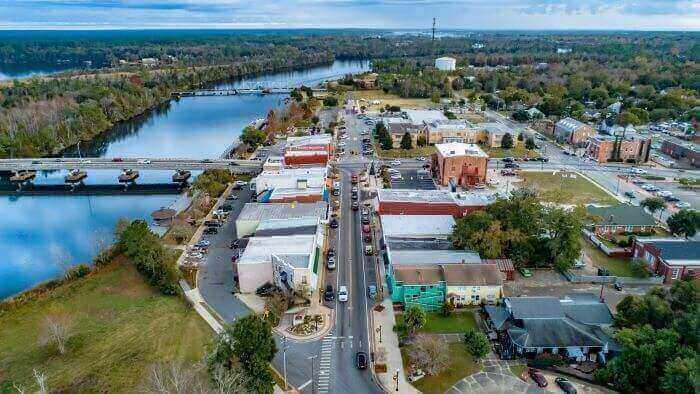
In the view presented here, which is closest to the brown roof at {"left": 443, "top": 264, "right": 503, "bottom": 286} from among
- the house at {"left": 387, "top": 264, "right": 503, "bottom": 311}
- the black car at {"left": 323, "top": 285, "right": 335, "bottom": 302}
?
the house at {"left": 387, "top": 264, "right": 503, "bottom": 311}

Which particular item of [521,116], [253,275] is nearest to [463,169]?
[253,275]

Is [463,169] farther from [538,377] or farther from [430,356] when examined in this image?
[430,356]

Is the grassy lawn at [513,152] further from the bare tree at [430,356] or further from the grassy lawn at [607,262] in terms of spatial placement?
the bare tree at [430,356]

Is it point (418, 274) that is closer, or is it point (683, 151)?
point (418, 274)

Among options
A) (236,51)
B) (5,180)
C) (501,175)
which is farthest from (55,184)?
(236,51)

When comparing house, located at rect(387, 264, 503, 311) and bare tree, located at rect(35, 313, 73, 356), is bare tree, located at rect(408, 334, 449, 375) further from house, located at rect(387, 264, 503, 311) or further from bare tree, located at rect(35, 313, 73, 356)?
bare tree, located at rect(35, 313, 73, 356)

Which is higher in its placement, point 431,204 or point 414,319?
point 431,204
